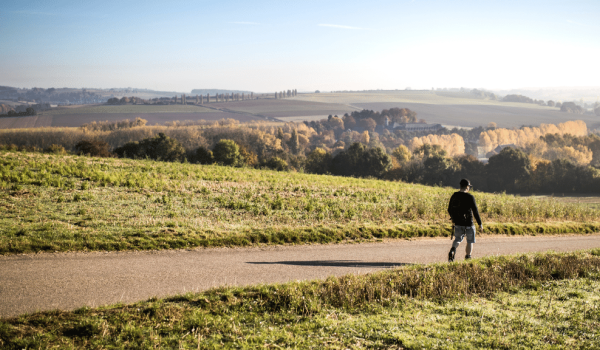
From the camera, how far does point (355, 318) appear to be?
6.60 m

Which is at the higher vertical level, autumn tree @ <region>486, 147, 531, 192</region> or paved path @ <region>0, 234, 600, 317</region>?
paved path @ <region>0, 234, 600, 317</region>

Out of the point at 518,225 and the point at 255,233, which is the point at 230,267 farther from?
the point at 518,225

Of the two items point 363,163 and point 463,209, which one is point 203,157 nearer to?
point 363,163

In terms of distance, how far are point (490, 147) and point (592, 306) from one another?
188407mm

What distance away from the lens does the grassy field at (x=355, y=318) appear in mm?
5641

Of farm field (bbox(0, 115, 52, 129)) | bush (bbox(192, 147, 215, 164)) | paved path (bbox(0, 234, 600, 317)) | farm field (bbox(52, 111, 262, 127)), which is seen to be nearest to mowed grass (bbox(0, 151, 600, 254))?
paved path (bbox(0, 234, 600, 317))

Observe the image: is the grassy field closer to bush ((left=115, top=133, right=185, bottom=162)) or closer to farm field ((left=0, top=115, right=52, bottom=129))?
bush ((left=115, top=133, right=185, bottom=162))

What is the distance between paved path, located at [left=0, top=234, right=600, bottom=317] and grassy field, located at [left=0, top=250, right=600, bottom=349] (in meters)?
0.88

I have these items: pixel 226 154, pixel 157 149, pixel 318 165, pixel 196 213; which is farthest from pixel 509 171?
pixel 196 213

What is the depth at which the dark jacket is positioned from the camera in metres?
10.2

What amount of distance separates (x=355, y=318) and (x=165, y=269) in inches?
185

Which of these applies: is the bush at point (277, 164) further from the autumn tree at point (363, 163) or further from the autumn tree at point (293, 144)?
the autumn tree at point (293, 144)

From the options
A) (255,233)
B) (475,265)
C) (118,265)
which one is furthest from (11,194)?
(475,265)

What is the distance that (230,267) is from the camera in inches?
374
